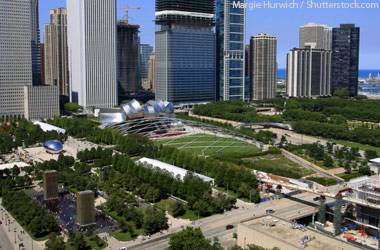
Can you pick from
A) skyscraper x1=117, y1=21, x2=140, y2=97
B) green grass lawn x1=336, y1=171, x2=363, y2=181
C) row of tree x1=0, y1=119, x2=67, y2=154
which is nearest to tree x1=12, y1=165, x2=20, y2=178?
row of tree x1=0, y1=119, x2=67, y2=154

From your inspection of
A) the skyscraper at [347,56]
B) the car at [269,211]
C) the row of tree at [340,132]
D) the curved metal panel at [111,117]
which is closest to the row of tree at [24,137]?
the curved metal panel at [111,117]

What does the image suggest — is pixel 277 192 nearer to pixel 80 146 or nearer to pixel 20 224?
pixel 20 224

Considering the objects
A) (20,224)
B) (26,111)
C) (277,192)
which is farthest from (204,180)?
(26,111)

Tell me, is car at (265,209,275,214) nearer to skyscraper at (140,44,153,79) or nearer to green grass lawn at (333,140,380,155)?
green grass lawn at (333,140,380,155)

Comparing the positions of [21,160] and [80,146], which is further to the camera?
[80,146]

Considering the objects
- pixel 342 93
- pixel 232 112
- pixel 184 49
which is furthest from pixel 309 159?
pixel 342 93

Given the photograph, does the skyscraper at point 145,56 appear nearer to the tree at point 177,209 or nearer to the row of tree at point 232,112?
the row of tree at point 232,112
